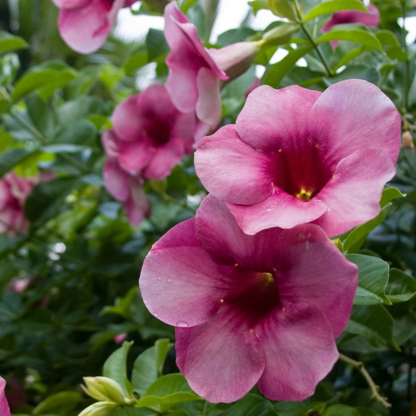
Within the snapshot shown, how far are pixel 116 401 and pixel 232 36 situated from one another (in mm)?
559

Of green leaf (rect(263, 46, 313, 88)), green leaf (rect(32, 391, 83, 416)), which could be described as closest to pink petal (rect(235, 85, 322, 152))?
green leaf (rect(263, 46, 313, 88))

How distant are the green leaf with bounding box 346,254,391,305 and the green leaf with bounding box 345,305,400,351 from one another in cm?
8

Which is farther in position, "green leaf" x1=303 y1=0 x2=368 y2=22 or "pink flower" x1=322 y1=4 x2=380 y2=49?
"pink flower" x1=322 y1=4 x2=380 y2=49

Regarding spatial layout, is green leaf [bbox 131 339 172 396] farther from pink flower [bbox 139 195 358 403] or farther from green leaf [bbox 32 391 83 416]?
green leaf [bbox 32 391 83 416]

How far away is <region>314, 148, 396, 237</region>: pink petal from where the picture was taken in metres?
0.34

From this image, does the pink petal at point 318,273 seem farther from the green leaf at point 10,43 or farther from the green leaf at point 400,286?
the green leaf at point 10,43

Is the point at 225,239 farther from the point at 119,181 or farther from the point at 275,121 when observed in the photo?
the point at 119,181

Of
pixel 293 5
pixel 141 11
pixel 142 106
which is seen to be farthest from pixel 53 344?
pixel 293 5

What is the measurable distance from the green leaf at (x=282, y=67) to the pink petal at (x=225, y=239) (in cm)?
31

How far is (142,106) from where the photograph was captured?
851 mm

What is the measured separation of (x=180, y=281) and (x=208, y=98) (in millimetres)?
292

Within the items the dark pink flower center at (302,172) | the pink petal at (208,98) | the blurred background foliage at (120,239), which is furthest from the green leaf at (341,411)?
the pink petal at (208,98)

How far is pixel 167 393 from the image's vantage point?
1.61 feet

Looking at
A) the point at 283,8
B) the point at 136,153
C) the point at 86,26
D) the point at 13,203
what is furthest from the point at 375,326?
the point at 13,203
